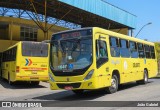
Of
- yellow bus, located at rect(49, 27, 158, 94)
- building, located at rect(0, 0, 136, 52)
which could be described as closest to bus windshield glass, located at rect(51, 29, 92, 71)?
yellow bus, located at rect(49, 27, 158, 94)

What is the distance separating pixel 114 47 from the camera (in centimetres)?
1552

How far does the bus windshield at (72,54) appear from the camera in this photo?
43.8ft

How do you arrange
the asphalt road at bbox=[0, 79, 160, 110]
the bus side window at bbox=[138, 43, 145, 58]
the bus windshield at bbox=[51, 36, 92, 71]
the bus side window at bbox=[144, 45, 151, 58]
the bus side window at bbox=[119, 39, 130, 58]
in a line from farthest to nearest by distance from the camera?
A: the bus side window at bbox=[144, 45, 151, 58], the bus side window at bbox=[138, 43, 145, 58], the bus side window at bbox=[119, 39, 130, 58], the bus windshield at bbox=[51, 36, 92, 71], the asphalt road at bbox=[0, 79, 160, 110]

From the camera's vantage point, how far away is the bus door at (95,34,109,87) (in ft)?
44.3

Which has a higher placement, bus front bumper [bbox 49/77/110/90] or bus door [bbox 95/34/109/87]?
bus door [bbox 95/34/109/87]

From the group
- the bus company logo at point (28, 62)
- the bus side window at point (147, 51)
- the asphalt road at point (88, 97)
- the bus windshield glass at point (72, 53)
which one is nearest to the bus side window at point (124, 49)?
the asphalt road at point (88, 97)

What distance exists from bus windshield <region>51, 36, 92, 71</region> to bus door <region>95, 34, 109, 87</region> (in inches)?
15.8

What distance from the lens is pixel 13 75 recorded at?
21078 mm

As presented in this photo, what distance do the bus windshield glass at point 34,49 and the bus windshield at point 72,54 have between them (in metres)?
6.34

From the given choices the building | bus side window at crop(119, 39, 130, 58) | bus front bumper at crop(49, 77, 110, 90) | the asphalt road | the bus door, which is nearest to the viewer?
the asphalt road

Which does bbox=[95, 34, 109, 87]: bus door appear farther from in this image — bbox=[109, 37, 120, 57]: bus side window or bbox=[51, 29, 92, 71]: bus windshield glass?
bbox=[109, 37, 120, 57]: bus side window

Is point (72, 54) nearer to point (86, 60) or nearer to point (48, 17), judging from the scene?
point (86, 60)

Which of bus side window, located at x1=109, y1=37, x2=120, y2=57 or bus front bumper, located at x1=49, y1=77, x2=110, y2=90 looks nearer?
bus front bumper, located at x1=49, y1=77, x2=110, y2=90

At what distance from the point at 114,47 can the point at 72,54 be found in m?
2.73
